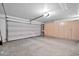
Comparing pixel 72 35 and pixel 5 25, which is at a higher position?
pixel 5 25

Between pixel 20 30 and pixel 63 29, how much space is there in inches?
189

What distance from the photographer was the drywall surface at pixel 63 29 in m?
7.18

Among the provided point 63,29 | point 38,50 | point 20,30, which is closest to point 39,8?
point 38,50

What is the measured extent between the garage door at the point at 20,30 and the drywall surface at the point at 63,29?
5.88ft

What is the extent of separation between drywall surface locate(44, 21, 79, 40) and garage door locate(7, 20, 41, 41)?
179 centimetres

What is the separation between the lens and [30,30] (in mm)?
8242

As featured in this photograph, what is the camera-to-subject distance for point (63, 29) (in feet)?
26.5

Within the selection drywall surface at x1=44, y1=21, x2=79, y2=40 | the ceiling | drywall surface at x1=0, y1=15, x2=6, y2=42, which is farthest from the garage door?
drywall surface at x1=44, y1=21, x2=79, y2=40

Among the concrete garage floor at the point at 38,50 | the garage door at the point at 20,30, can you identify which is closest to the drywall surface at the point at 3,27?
the garage door at the point at 20,30

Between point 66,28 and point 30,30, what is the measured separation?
4.11 meters

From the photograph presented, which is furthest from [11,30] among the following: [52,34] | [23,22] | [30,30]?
[52,34]

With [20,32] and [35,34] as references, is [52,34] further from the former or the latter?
[20,32]

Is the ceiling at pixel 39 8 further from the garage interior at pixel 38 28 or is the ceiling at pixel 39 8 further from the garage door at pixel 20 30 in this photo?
the garage door at pixel 20 30

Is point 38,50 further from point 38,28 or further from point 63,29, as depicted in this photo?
point 38,28
